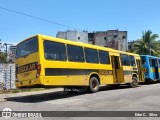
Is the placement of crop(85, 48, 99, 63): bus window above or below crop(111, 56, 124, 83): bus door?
above

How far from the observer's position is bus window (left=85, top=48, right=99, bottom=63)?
17.1 meters

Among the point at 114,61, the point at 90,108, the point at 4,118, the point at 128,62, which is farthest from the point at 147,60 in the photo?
the point at 4,118

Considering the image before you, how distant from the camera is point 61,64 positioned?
14594 mm

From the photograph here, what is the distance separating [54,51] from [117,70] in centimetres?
741

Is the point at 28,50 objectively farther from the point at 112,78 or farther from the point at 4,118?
the point at 112,78

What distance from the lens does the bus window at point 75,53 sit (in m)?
15.5

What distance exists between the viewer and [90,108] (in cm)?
1081

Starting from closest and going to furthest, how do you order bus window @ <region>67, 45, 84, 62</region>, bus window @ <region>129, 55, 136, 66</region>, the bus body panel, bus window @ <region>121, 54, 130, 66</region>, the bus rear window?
the bus rear window < bus window @ <region>67, 45, 84, 62</region> < bus window @ <region>121, 54, 130, 66</region> < bus window @ <region>129, 55, 136, 66</region> < the bus body panel

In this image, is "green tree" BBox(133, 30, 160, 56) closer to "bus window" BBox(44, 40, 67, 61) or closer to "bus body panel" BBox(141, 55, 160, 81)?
"bus body panel" BBox(141, 55, 160, 81)

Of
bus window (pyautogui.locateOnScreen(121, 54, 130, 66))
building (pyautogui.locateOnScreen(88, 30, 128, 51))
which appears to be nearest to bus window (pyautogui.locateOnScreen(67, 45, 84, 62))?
bus window (pyautogui.locateOnScreen(121, 54, 130, 66))

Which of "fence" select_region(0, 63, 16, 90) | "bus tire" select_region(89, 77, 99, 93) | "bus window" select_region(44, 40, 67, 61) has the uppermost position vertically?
"bus window" select_region(44, 40, 67, 61)

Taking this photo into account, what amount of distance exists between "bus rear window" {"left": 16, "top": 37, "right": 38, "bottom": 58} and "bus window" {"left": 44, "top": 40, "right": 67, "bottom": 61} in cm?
53

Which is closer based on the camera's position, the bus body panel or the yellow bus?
the yellow bus

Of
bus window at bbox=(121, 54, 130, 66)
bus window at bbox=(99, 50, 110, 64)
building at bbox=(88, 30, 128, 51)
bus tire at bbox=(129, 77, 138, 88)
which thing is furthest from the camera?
building at bbox=(88, 30, 128, 51)
